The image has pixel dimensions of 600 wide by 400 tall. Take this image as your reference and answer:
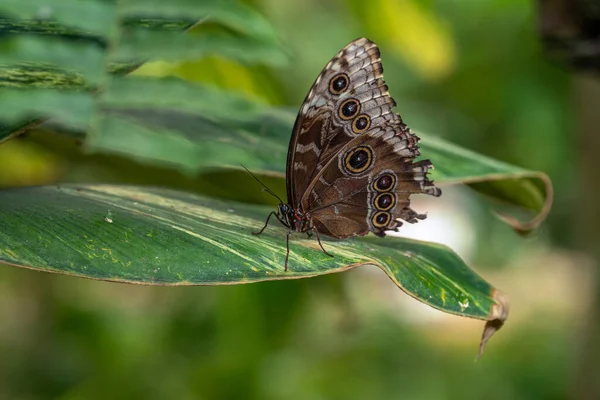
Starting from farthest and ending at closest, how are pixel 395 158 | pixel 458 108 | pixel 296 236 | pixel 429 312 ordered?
pixel 429 312 → pixel 458 108 → pixel 395 158 → pixel 296 236

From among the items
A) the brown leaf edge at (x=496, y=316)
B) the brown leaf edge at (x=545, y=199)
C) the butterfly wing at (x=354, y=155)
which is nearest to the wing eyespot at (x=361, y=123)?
the butterfly wing at (x=354, y=155)

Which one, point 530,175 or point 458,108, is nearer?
point 530,175

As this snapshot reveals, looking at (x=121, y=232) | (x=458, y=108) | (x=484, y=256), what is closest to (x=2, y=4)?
(x=121, y=232)

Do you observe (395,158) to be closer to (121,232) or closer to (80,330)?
(121,232)

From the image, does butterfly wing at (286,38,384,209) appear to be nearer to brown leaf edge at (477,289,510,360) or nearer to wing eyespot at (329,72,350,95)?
wing eyespot at (329,72,350,95)

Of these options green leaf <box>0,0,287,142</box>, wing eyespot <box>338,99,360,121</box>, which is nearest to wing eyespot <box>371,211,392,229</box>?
wing eyespot <box>338,99,360,121</box>

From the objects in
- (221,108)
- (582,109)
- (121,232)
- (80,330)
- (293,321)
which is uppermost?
(582,109)

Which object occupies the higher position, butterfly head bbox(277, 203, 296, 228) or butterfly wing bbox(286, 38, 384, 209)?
butterfly wing bbox(286, 38, 384, 209)
